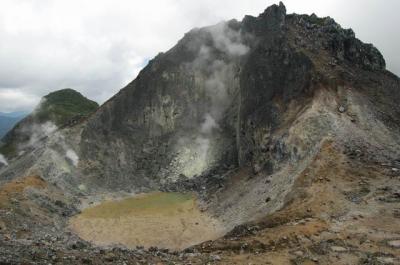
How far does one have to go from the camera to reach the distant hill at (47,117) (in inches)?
4638

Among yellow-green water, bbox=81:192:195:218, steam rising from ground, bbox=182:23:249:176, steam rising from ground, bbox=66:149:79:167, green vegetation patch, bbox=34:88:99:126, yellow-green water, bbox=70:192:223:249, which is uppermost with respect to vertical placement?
green vegetation patch, bbox=34:88:99:126

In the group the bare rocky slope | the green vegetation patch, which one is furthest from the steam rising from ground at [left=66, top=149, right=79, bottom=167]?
the green vegetation patch

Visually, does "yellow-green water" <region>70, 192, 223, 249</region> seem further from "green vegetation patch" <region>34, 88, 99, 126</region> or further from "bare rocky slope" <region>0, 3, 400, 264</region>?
"green vegetation patch" <region>34, 88, 99, 126</region>

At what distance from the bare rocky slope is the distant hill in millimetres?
37505

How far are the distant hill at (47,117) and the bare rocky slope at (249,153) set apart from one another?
37505mm

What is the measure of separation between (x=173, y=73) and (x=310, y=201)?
41.5 m

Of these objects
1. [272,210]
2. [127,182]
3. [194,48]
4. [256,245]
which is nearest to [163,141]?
[127,182]

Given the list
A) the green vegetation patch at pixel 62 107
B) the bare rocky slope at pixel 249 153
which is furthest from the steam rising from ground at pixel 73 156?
the green vegetation patch at pixel 62 107

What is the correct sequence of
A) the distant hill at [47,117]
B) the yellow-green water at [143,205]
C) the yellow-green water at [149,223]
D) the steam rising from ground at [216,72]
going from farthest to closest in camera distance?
the distant hill at [47,117] → the steam rising from ground at [216,72] → the yellow-green water at [143,205] → the yellow-green water at [149,223]

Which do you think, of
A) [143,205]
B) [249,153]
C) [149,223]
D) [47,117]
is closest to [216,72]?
[249,153]

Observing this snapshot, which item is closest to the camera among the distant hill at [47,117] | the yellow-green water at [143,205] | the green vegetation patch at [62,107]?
the yellow-green water at [143,205]

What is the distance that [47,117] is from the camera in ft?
420

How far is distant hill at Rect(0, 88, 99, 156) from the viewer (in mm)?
117812

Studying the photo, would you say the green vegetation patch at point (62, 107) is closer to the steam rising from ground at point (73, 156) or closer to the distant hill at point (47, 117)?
the distant hill at point (47, 117)
